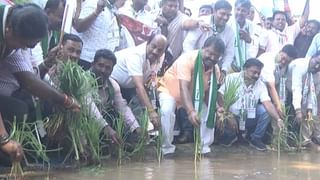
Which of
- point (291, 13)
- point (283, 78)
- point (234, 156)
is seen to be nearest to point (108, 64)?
point (234, 156)

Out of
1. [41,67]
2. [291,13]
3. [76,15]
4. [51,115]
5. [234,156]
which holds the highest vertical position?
[291,13]

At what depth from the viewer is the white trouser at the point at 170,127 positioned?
611 centimetres

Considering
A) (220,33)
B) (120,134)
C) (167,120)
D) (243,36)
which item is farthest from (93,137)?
(243,36)

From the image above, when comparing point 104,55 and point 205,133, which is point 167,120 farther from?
point 104,55

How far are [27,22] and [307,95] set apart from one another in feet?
17.7

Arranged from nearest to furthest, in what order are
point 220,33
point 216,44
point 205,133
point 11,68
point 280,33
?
point 11,68 → point 216,44 → point 205,133 → point 220,33 → point 280,33

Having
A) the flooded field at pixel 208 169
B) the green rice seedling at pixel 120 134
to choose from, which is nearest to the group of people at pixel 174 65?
the green rice seedling at pixel 120 134

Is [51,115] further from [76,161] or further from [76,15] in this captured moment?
[76,15]

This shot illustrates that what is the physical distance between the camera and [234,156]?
6.58 m

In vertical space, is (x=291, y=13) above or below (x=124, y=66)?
above

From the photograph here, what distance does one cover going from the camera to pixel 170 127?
20.3 ft

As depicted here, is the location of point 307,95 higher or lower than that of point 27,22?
lower

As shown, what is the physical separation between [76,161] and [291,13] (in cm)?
530

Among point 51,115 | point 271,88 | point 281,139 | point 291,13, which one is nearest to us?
point 51,115
